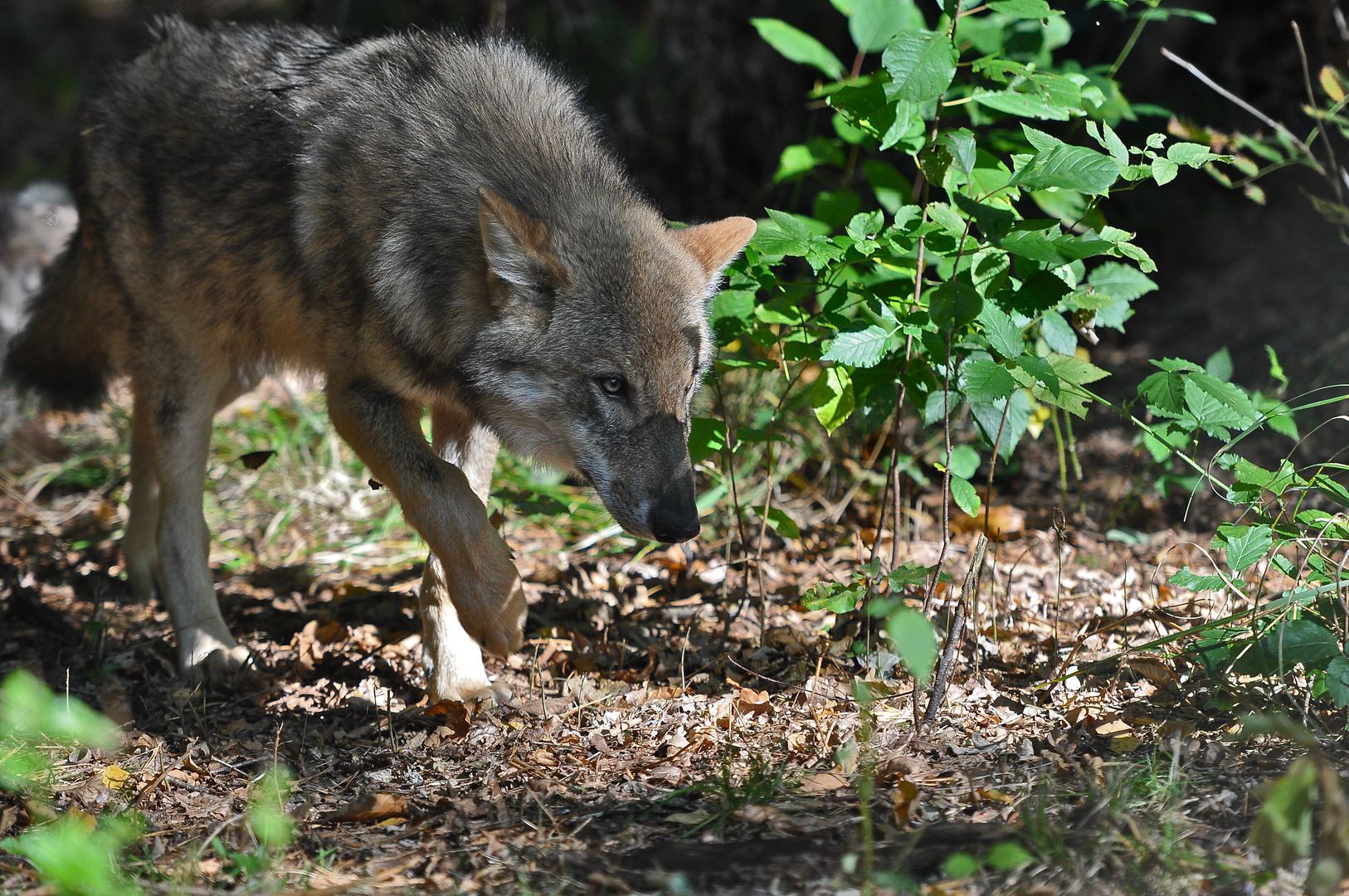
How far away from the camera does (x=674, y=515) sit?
3.53 metres

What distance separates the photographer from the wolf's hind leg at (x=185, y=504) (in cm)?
462

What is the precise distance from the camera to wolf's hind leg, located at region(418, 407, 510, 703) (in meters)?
3.97

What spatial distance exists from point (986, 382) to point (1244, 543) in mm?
907

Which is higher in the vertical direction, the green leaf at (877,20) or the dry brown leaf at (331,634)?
the green leaf at (877,20)

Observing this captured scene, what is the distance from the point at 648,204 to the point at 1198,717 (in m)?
2.67

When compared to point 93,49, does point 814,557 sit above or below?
below

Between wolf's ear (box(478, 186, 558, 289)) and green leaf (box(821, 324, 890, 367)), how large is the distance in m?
1.06

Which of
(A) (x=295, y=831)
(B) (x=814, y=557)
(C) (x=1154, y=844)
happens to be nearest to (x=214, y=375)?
(A) (x=295, y=831)

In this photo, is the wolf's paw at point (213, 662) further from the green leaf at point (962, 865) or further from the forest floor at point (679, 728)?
the green leaf at point (962, 865)

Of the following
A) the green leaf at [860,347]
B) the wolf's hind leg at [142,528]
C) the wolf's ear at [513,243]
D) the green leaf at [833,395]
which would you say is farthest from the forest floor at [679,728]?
the wolf's ear at [513,243]

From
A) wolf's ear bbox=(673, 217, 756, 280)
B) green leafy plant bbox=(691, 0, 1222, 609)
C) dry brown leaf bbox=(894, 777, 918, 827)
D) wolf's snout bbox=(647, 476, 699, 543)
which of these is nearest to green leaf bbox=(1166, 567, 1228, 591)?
green leafy plant bbox=(691, 0, 1222, 609)

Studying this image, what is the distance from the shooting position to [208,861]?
271 cm

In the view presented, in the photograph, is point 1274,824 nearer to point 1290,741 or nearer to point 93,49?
point 1290,741

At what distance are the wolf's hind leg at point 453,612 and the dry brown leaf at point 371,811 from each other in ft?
2.98
